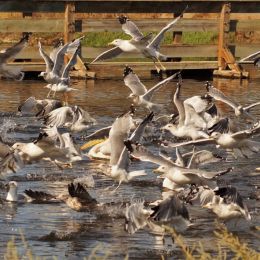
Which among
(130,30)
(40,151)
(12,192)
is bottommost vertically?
(12,192)

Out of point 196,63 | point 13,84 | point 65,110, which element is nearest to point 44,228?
point 65,110

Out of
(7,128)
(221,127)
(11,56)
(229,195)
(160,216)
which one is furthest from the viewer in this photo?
(11,56)

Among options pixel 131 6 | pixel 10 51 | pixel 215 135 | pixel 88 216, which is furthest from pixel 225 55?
pixel 88 216

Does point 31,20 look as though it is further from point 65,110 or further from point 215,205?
point 215,205

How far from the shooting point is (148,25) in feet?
73.0

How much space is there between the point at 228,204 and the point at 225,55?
1259 centimetres

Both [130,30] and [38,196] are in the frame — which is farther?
[130,30]

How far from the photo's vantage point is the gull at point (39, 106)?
15.9 metres

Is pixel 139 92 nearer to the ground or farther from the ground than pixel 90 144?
farther from the ground

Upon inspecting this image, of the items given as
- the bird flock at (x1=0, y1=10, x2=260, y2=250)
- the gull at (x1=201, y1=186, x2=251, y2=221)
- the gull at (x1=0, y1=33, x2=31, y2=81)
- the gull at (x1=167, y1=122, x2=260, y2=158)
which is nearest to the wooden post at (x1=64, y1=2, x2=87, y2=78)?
the bird flock at (x1=0, y1=10, x2=260, y2=250)

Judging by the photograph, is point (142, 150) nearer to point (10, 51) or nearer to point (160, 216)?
point (160, 216)

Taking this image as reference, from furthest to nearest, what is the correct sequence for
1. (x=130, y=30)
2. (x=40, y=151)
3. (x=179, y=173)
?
(x=130, y=30) < (x=40, y=151) < (x=179, y=173)

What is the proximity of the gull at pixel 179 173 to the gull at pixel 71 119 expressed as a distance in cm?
414

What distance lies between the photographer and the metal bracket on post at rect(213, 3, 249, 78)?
2212 centimetres
